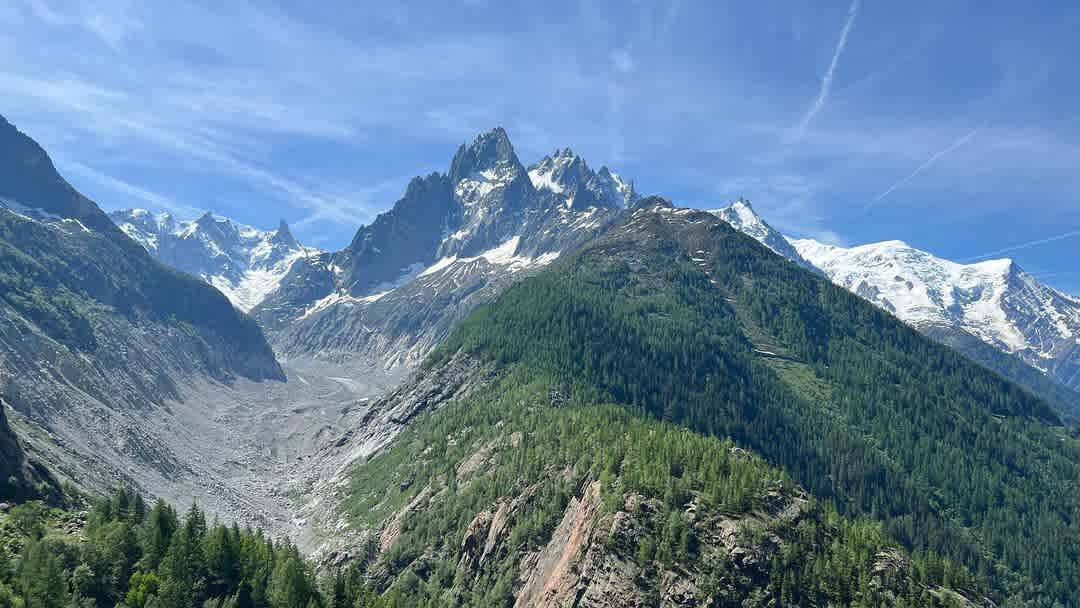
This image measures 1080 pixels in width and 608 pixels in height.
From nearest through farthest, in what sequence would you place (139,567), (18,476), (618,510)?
(139,567)
(618,510)
(18,476)

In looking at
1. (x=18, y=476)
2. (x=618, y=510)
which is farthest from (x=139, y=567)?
(x=618, y=510)

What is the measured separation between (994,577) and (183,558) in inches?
7873

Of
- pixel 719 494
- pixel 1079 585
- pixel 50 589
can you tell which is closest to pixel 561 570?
pixel 719 494

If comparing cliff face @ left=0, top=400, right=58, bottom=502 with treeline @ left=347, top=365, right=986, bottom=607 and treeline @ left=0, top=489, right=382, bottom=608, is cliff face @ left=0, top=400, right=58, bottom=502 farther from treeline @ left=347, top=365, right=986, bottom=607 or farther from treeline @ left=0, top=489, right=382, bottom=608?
treeline @ left=347, top=365, right=986, bottom=607

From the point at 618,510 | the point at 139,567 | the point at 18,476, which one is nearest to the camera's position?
A: the point at 139,567

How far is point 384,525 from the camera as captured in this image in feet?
556

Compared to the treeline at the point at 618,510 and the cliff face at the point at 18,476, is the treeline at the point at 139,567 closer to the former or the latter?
the cliff face at the point at 18,476

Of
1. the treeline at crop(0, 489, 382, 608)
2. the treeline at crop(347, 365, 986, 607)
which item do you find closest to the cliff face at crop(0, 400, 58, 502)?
the treeline at crop(0, 489, 382, 608)

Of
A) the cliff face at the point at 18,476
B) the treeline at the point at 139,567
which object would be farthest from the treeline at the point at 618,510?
the cliff face at the point at 18,476

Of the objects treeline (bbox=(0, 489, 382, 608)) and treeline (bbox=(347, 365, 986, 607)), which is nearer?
treeline (bbox=(0, 489, 382, 608))

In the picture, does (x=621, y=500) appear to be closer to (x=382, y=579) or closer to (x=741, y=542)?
(x=741, y=542)

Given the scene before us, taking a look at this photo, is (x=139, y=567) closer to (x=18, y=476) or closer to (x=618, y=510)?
(x=18, y=476)

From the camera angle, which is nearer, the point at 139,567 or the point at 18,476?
the point at 139,567

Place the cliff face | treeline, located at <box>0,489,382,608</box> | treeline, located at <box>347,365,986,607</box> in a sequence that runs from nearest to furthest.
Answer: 1. treeline, located at <box>0,489,382,608</box>
2. treeline, located at <box>347,365,986,607</box>
3. the cliff face
